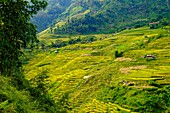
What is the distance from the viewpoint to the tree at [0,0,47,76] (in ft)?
85.8

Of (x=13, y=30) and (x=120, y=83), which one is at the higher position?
(x=13, y=30)

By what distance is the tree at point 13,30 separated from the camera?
26.2 meters

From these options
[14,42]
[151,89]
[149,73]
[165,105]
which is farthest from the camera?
[149,73]

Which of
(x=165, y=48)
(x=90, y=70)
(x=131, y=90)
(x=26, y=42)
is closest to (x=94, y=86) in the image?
(x=131, y=90)

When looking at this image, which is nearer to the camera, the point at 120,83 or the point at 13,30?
the point at 13,30

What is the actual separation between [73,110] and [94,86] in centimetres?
1610

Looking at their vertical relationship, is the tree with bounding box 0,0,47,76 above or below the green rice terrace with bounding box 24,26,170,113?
above

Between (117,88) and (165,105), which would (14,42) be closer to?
(165,105)

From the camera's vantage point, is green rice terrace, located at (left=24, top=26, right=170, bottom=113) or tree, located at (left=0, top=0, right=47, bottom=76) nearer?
tree, located at (left=0, top=0, right=47, bottom=76)

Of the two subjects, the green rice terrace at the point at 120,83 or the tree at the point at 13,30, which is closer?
the tree at the point at 13,30

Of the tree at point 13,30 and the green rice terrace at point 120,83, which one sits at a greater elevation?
the tree at point 13,30

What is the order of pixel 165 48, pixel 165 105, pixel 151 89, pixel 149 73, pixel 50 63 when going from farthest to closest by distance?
pixel 50 63 < pixel 165 48 < pixel 149 73 < pixel 151 89 < pixel 165 105

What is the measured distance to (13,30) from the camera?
27094 mm

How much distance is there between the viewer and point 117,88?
67.2 metres
